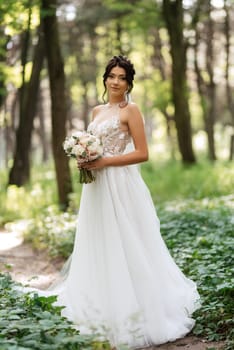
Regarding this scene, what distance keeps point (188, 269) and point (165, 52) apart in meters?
23.3

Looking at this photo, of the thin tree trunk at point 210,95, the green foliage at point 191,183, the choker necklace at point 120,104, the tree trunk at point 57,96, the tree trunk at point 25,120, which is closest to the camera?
→ the choker necklace at point 120,104

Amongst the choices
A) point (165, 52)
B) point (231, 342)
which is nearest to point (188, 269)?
point (231, 342)

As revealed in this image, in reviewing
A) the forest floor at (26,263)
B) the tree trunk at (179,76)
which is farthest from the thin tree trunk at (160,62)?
the forest floor at (26,263)

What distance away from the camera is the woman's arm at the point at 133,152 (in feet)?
18.3

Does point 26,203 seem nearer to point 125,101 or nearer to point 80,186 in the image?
Answer: point 80,186

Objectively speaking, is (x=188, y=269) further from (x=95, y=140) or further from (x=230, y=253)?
(x=95, y=140)

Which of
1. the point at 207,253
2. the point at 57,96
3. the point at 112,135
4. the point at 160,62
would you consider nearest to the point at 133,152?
the point at 112,135

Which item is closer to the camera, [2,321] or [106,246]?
A: [2,321]

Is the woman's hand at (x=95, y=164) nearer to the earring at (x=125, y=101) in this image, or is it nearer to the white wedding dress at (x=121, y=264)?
the white wedding dress at (x=121, y=264)

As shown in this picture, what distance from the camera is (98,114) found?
5961 mm

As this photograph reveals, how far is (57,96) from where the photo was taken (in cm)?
1153

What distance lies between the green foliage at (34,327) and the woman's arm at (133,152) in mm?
1336

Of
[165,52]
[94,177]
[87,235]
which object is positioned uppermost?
[165,52]

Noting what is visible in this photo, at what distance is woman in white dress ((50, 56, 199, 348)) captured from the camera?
17.9 ft
